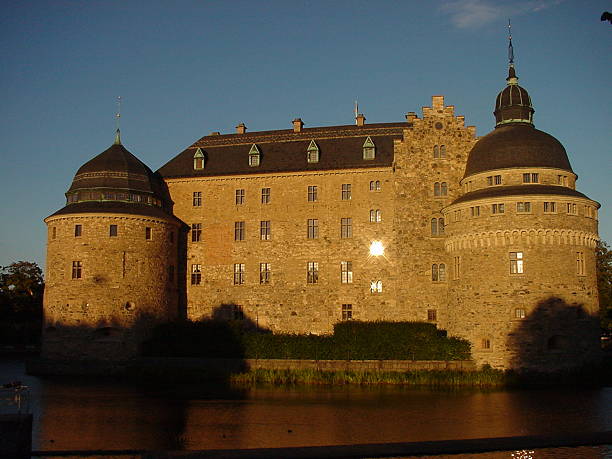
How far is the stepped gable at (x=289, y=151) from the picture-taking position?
1887 inches

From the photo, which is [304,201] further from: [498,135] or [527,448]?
[527,448]

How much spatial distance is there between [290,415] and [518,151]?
Result: 22.4 metres

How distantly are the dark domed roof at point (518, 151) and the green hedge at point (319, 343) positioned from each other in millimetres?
10279

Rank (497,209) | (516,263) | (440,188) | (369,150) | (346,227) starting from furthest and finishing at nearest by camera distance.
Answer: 1. (369,150)
2. (346,227)
3. (440,188)
4. (497,209)
5. (516,263)

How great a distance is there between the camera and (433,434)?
21.8 m

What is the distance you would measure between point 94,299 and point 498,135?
26810 millimetres

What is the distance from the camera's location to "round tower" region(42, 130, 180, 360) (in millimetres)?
43281

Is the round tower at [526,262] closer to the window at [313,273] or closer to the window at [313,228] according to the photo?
the window at [313,273]

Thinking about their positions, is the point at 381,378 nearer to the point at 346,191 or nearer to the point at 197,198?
the point at 346,191

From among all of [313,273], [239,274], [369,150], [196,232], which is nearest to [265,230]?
[239,274]

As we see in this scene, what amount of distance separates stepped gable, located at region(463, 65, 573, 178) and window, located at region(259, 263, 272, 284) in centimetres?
1468

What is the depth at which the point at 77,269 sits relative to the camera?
145 feet

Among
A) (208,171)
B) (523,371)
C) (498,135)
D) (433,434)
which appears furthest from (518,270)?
(208,171)

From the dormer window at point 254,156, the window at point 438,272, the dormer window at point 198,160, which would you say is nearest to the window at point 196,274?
the dormer window at point 198,160
